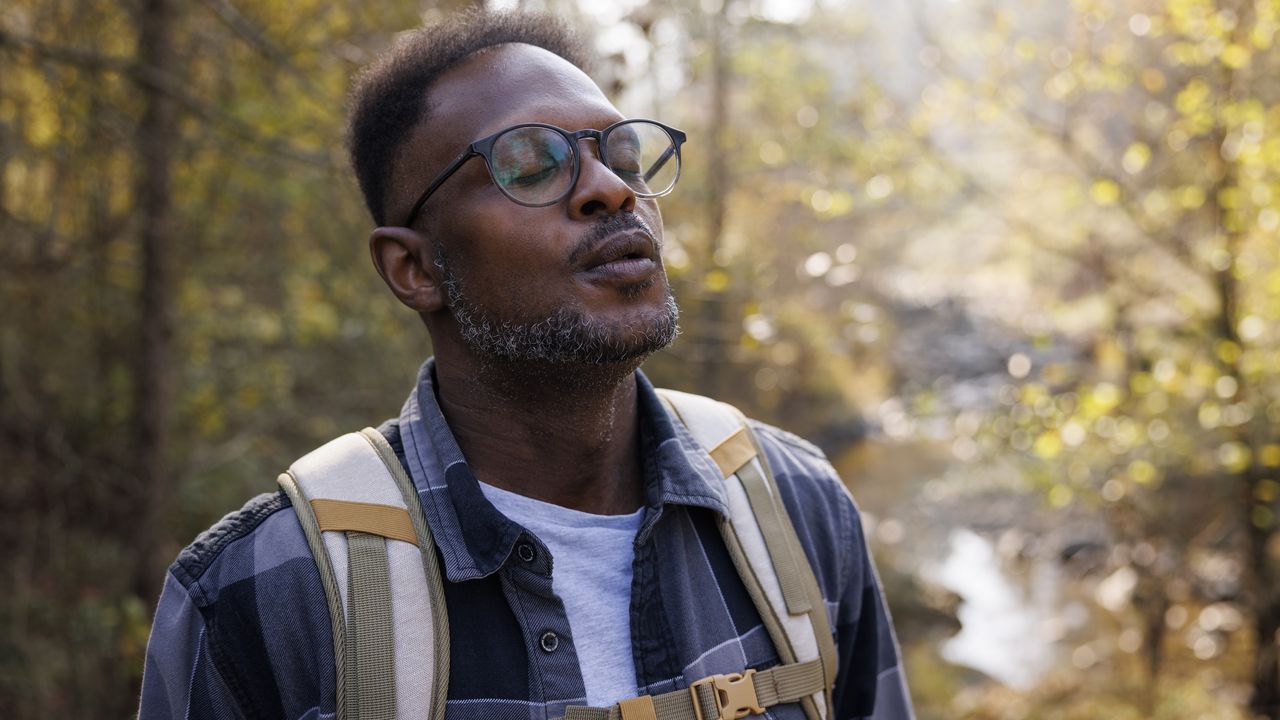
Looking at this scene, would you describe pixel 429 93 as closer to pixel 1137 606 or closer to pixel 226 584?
pixel 226 584

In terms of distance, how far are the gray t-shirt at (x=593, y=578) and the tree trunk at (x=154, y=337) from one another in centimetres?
341

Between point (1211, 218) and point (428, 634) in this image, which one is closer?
point (428, 634)

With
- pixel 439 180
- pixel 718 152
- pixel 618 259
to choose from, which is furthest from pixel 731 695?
pixel 718 152

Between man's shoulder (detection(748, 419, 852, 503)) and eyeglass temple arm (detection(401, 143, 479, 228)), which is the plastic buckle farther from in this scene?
eyeglass temple arm (detection(401, 143, 479, 228))

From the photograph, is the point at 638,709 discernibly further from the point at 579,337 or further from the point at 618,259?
the point at 618,259

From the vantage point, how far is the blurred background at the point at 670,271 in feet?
14.9

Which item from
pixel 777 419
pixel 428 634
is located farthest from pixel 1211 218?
pixel 777 419

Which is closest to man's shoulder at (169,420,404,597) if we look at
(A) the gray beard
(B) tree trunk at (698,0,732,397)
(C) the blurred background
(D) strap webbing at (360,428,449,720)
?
(D) strap webbing at (360,428,449,720)

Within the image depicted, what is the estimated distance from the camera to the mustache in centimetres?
→ 171

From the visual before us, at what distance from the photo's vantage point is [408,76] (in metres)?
1.92

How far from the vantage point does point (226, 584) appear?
1505 mm

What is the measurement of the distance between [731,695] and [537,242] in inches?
31.1

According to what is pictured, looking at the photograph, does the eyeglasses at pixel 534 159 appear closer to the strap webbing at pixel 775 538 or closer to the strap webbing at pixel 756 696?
the strap webbing at pixel 775 538

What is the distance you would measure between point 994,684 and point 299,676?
29.2 ft
